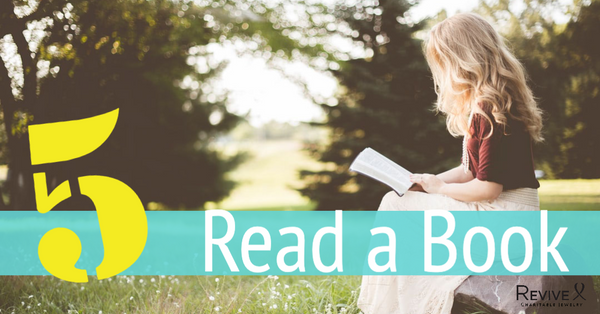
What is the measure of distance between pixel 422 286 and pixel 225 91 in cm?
916

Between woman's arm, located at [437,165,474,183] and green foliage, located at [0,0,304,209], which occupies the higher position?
green foliage, located at [0,0,304,209]

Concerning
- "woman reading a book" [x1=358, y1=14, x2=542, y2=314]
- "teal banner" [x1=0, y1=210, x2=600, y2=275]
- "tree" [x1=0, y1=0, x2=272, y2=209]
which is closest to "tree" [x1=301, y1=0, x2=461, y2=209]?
"teal banner" [x1=0, y1=210, x2=600, y2=275]

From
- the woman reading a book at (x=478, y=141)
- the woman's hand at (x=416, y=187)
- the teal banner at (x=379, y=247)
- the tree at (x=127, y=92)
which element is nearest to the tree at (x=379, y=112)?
the teal banner at (x=379, y=247)

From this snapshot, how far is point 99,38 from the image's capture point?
479 centimetres

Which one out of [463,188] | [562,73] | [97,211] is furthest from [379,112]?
[463,188]

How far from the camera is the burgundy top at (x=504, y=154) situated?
241 cm

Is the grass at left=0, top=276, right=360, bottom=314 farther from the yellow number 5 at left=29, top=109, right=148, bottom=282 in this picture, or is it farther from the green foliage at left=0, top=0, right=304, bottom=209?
the green foliage at left=0, top=0, right=304, bottom=209

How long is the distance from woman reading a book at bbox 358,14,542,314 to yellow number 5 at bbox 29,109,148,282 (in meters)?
2.26

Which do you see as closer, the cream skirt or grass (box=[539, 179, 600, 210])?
the cream skirt

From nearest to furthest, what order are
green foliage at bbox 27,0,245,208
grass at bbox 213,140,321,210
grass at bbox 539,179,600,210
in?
green foliage at bbox 27,0,245,208 → grass at bbox 539,179,600,210 → grass at bbox 213,140,321,210

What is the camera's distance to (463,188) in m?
2.53

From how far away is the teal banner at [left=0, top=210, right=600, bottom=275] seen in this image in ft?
8.27

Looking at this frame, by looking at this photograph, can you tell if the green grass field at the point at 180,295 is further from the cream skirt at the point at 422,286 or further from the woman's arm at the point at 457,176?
the woman's arm at the point at 457,176

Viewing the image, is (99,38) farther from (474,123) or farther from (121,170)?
(121,170)
